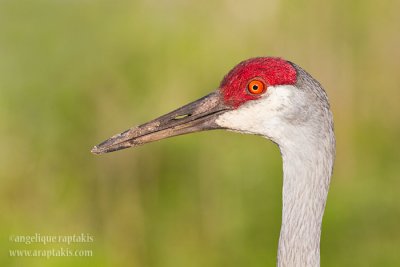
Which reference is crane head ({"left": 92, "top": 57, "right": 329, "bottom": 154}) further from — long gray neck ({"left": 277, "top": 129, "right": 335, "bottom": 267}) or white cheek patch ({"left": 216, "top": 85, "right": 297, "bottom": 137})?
long gray neck ({"left": 277, "top": 129, "right": 335, "bottom": 267})

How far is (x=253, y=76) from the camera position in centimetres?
479

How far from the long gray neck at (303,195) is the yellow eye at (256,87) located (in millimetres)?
345

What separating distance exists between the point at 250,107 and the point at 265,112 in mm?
98

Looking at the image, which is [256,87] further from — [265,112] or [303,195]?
[303,195]

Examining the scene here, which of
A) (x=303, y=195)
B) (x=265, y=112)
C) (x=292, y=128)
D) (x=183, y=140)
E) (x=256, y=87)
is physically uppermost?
(x=183, y=140)

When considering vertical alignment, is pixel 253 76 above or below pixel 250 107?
above

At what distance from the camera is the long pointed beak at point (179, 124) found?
4902 millimetres

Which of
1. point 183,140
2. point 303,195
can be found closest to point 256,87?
point 303,195

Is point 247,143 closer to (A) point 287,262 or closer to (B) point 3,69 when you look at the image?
(B) point 3,69

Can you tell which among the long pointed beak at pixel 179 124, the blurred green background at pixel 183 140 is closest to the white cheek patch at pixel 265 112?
the long pointed beak at pixel 179 124

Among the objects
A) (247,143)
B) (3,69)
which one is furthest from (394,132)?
(3,69)

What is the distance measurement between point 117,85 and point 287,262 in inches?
209

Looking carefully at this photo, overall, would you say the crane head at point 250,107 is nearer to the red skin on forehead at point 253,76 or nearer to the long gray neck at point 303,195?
the red skin on forehead at point 253,76

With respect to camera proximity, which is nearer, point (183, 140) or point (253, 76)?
point (253, 76)
